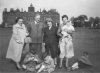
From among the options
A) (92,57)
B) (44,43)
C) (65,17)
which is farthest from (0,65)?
(92,57)

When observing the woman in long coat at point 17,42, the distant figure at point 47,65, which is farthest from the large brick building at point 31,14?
the distant figure at point 47,65

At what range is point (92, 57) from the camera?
7.29m

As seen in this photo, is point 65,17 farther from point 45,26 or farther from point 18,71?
point 18,71

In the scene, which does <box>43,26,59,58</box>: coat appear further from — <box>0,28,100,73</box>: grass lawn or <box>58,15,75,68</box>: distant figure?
<box>0,28,100,73</box>: grass lawn

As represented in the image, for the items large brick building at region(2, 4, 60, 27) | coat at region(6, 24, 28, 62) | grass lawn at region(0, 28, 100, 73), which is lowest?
grass lawn at region(0, 28, 100, 73)

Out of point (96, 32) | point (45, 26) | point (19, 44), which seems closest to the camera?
point (19, 44)

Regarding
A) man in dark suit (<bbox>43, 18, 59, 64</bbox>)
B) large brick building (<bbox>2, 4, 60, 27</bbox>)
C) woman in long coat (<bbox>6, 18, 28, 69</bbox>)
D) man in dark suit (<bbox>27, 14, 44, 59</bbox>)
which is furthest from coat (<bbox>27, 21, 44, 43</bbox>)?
large brick building (<bbox>2, 4, 60, 27</bbox>)

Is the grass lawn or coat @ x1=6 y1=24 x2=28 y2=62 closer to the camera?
the grass lawn

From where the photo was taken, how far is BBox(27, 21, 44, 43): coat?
6328 millimetres

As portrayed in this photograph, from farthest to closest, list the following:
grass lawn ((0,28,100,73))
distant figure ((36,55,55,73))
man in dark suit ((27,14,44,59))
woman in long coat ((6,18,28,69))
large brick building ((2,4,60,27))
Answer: large brick building ((2,4,60,27)), man in dark suit ((27,14,44,59)), woman in long coat ((6,18,28,69)), grass lawn ((0,28,100,73)), distant figure ((36,55,55,73))

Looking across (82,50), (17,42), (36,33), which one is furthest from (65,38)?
(82,50)

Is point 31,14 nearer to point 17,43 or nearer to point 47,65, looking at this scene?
point 17,43

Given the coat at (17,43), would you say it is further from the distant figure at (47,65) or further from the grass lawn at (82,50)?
the distant figure at (47,65)

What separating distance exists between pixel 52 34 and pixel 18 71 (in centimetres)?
158
